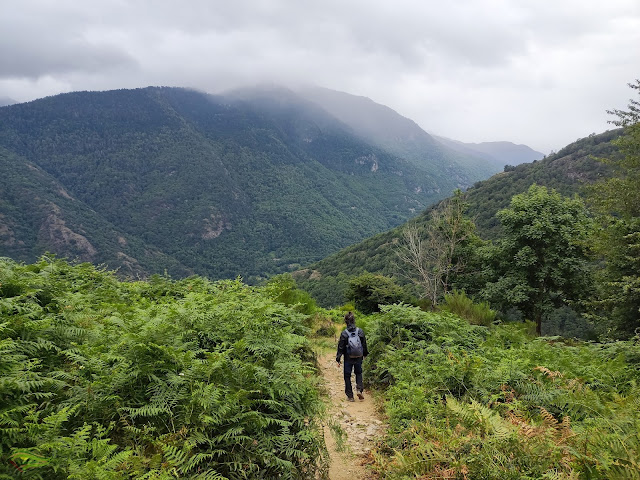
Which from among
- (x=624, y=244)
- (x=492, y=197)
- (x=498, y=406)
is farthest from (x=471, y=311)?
(x=492, y=197)

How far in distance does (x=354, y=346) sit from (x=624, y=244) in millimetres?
11855

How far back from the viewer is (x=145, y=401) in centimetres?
370

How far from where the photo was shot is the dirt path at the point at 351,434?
490 cm

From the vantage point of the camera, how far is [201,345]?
203 inches

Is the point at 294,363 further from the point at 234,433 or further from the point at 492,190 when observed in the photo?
the point at 492,190

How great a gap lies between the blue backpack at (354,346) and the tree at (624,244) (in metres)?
10.2

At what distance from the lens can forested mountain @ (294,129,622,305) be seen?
50625 millimetres

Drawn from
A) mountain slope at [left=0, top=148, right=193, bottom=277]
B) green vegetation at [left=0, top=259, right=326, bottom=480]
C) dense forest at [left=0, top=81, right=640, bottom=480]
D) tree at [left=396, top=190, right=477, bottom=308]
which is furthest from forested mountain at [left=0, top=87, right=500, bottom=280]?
green vegetation at [left=0, top=259, right=326, bottom=480]

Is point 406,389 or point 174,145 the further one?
point 174,145

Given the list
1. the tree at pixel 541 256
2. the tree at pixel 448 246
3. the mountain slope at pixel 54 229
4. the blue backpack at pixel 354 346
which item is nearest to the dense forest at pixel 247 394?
the blue backpack at pixel 354 346

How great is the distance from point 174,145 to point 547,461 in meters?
213

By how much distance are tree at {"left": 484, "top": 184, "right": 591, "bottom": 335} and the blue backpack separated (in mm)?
12224

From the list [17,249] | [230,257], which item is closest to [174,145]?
[230,257]

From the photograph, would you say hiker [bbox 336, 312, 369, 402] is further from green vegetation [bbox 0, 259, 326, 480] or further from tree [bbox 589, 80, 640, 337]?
tree [bbox 589, 80, 640, 337]
